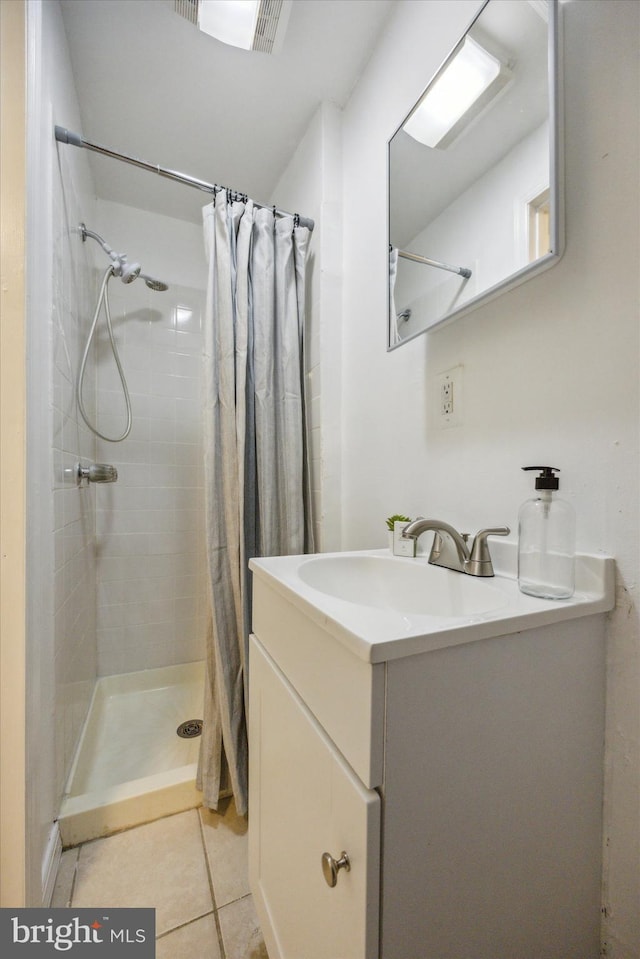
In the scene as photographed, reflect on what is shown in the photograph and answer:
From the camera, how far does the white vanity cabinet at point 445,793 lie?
16.5 inches

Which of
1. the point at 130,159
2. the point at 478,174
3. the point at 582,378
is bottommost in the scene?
the point at 582,378

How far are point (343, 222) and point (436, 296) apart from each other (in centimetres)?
69

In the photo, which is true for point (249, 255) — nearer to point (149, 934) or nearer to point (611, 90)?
point (611, 90)

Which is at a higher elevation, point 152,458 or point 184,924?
point 152,458

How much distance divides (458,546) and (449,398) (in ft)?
1.12

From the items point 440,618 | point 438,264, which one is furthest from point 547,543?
point 438,264

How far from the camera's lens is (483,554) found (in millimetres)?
687

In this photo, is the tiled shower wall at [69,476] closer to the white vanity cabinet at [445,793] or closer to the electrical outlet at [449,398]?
the white vanity cabinet at [445,793]

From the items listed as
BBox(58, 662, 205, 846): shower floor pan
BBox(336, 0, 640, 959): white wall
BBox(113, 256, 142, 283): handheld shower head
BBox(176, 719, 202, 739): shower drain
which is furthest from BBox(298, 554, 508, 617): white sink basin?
BBox(113, 256, 142, 283): handheld shower head

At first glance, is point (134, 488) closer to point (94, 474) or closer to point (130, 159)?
point (94, 474)

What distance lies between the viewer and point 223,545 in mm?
1177

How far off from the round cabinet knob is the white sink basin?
0.38m

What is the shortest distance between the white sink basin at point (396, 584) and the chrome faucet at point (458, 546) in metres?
0.02

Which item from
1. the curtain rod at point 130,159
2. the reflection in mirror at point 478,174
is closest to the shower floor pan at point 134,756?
the reflection in mirror at point 478,174
